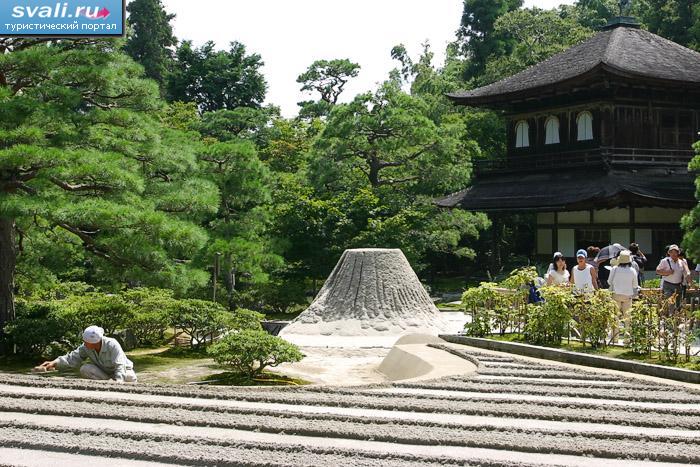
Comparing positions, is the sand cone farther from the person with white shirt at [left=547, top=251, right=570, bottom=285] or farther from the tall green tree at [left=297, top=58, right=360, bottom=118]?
the tall green tree at [left=297, top=58, right=360, bottom=118]

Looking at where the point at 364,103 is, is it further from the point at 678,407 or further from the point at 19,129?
the point at 678,407

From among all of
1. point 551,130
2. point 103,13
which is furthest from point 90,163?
point 551,130

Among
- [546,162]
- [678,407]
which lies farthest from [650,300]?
[546,162]

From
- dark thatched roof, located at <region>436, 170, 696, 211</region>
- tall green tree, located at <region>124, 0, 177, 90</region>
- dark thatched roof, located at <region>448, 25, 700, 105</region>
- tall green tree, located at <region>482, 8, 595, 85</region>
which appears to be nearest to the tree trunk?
dark thatched roof, located at <region>436, 170, 696, 211</region>

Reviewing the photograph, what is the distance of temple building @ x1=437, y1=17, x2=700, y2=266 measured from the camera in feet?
86.7

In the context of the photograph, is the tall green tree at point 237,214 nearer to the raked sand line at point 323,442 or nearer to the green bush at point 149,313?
the green bush at point 149,313

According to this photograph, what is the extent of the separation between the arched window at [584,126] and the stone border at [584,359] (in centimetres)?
1778

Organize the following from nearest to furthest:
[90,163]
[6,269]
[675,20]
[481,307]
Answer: [90,163] < [6,269] < [481,307] < [675,20]

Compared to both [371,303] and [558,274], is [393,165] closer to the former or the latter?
[371,303]

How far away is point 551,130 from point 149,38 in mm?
33968

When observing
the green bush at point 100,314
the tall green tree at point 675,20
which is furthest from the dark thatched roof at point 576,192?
the tall green tree at point 675,20

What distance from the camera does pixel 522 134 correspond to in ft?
105

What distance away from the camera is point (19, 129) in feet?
37.2

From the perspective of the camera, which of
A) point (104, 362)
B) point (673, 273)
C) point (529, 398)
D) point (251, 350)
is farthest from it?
point (673, 273)
